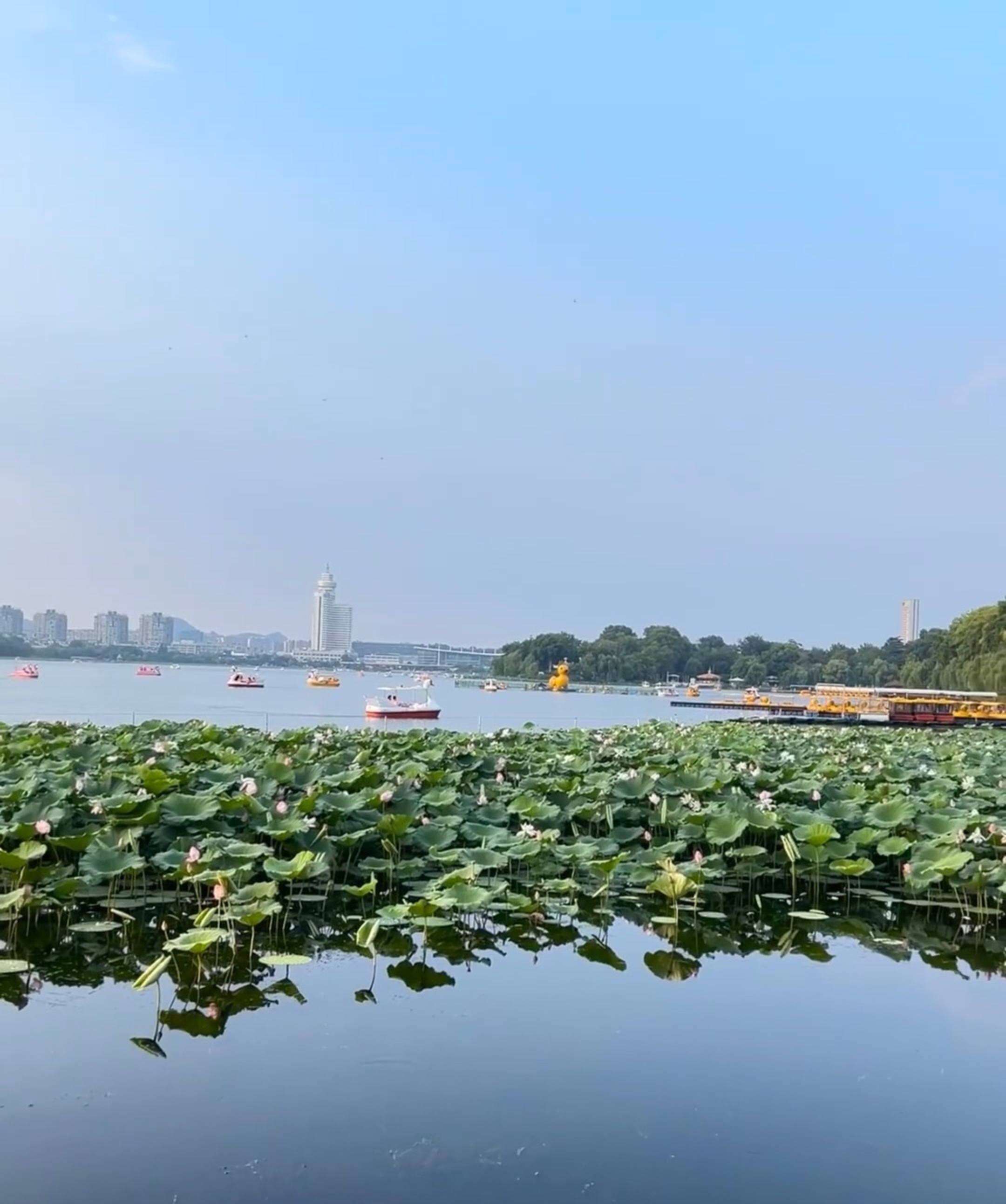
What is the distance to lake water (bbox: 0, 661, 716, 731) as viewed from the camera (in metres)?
36.3

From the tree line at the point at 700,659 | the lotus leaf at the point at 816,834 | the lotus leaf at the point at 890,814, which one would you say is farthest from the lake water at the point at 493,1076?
the tree line at the point at 700,659

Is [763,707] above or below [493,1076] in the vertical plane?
below

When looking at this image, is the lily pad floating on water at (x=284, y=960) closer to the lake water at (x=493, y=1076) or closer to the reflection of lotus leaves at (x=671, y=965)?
the lake water at (x=493, y=1076)

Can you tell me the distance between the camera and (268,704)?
53.2 metres

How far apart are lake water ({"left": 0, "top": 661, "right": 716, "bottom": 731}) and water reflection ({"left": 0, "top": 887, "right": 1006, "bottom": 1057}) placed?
11.1m

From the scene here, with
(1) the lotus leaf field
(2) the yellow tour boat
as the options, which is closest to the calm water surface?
(1) the lotus leaf field

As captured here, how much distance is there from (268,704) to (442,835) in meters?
47.9

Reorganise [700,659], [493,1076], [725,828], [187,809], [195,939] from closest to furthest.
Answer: [493,1076]
[195,939]
[187,809]
[725,828]
[700,659]

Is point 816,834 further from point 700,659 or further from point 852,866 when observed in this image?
point 700,659

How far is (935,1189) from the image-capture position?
10.6 ft

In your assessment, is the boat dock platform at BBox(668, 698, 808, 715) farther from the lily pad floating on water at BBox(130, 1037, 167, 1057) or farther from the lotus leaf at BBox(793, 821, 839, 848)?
the lily pad floating on water at BBox(130, 1037, 167, 1057)

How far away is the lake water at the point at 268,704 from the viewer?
36.3 m

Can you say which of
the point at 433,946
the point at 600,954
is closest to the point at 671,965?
the point at 600,954

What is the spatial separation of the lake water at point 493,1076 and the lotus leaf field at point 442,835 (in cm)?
32
